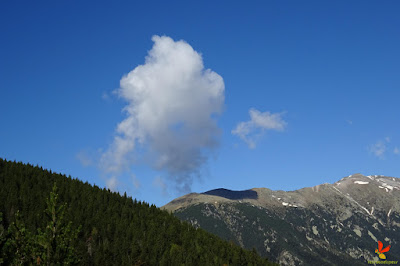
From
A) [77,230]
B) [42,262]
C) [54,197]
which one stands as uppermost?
[54,197]

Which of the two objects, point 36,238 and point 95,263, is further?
point 95,263

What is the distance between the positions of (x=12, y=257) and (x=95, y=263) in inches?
6542

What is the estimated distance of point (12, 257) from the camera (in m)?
40.5

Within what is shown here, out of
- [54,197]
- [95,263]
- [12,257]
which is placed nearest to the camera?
[54,197]

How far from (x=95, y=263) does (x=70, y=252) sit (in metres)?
172

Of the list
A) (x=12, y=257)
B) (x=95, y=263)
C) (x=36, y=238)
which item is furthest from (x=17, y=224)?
(x=95, y=263)

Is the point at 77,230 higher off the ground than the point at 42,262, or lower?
higher

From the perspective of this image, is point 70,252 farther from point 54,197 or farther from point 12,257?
point 12,257

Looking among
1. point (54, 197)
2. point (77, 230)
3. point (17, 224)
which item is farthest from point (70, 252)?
point (17, 224)

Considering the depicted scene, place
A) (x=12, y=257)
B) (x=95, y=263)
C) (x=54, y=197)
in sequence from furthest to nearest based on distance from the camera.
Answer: (x=95, y=263)
(x=12, y=257)
(x=54, y=197)

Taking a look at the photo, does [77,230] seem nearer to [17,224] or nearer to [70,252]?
[70,252]

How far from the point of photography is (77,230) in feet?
120

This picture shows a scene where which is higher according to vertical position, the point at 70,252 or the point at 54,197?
the point at 54,197

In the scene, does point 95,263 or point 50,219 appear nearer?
point 50,219
